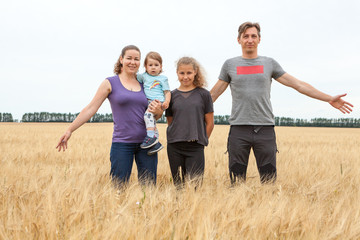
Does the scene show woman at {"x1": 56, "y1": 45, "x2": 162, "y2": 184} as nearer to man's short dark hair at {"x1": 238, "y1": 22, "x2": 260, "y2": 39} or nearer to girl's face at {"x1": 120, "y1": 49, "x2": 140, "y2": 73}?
girl's face at {"x1": 120, "y1": 49, "x2": 140, "y2": 73}

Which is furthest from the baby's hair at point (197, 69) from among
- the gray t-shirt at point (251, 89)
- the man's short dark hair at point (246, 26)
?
the man's short dark hair at point (246, 26)

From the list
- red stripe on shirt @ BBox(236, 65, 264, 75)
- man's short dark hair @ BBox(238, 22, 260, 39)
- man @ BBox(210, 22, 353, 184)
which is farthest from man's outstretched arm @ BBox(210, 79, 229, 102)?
man's short dark hair @ BBox(238, 22, 260, 39)

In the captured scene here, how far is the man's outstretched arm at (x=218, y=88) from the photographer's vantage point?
3193 mm

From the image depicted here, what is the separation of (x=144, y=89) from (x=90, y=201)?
1239 millimetres

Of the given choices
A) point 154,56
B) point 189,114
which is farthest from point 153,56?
point 189,114

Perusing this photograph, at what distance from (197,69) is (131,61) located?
62 centimetres

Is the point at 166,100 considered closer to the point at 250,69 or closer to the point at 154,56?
the point at 154,56

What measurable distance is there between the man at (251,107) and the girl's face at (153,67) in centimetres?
72

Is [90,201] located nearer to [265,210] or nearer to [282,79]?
[265,210]

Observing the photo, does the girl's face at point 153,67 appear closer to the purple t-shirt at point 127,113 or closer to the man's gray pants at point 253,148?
the purple t-shirt at point 127,113

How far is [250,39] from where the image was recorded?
299cm

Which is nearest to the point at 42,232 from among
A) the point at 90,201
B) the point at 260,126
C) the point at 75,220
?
the point at 75,220

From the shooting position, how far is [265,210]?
183 centimetres

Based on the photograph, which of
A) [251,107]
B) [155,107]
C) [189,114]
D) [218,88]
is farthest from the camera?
[218,88]
